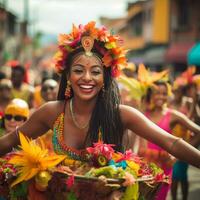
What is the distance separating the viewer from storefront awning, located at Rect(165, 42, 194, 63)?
1248 inches

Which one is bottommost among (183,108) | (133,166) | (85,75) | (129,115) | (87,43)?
(183,108)

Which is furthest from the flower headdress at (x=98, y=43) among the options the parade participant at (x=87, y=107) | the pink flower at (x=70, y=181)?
Answer: the pink flower at (x=70, y=181)

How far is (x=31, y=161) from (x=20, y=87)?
666 centimetres

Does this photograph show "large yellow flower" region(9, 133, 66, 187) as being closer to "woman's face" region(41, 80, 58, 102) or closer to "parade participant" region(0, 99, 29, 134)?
"parade participant" region(0, 99, 29, 134)

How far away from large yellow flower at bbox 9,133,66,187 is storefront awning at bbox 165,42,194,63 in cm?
2797

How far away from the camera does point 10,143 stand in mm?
4590

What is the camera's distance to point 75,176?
3.64m

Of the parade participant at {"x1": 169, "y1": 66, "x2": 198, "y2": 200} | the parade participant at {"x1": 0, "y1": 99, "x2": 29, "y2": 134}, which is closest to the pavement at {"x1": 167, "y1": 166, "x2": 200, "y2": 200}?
the parade participant at {"x1": 169, "y1": 66, "x2": 198, "y2": 200}

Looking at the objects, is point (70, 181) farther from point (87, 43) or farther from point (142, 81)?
point (142, 81)

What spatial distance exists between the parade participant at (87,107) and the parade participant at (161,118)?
6.92 feet

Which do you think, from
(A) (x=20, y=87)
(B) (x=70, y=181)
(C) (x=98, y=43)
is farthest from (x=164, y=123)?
(A) (x=20, y=87)

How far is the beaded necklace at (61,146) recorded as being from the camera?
428cm

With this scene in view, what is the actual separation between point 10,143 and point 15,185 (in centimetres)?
74

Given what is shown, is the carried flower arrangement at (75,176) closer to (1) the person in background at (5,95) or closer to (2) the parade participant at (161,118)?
(2) the parade participant at (161,118)
